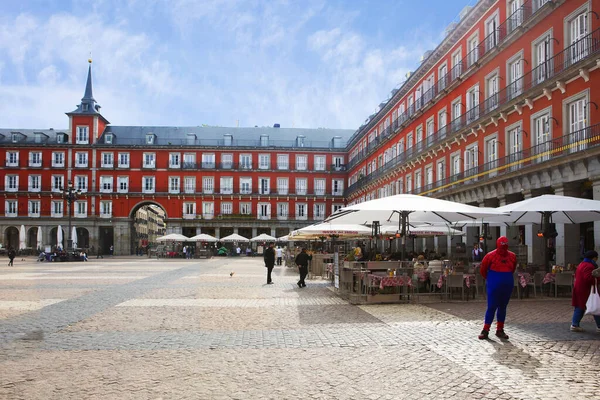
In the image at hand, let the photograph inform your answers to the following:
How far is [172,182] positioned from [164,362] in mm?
60184

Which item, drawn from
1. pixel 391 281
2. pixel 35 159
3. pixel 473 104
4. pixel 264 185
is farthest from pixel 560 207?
pixel 35 159

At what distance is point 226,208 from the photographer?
66562 millimetres

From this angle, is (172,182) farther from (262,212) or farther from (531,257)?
(531,257)

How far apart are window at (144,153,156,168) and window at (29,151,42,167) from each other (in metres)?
11.9

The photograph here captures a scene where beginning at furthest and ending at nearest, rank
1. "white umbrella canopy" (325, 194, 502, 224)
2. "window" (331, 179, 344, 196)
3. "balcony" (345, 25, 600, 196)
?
1. "window" (331, 179, 344, 196)
2. "balcony" (345, 25, 600, 196)
3. "white umbrella canopy" (325, 194, 502, 224)

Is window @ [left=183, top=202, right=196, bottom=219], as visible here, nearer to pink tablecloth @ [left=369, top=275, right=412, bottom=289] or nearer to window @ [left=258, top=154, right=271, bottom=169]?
window @ [left=258, top=154, right=271, bottom=169]

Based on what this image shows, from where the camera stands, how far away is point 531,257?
917 inches

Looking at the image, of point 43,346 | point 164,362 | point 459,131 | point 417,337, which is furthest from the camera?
point 459,131

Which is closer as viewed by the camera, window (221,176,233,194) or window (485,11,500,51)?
window (485,11,500,51)

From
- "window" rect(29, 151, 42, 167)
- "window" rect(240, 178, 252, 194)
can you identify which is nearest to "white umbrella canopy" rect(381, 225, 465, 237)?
"window" rect(240, 178, 252, 194)

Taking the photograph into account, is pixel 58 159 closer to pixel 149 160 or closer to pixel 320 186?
pixel 149 160

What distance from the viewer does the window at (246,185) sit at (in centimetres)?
6681

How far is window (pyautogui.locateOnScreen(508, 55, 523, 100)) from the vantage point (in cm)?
2491

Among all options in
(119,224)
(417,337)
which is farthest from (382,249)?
(417,337)
